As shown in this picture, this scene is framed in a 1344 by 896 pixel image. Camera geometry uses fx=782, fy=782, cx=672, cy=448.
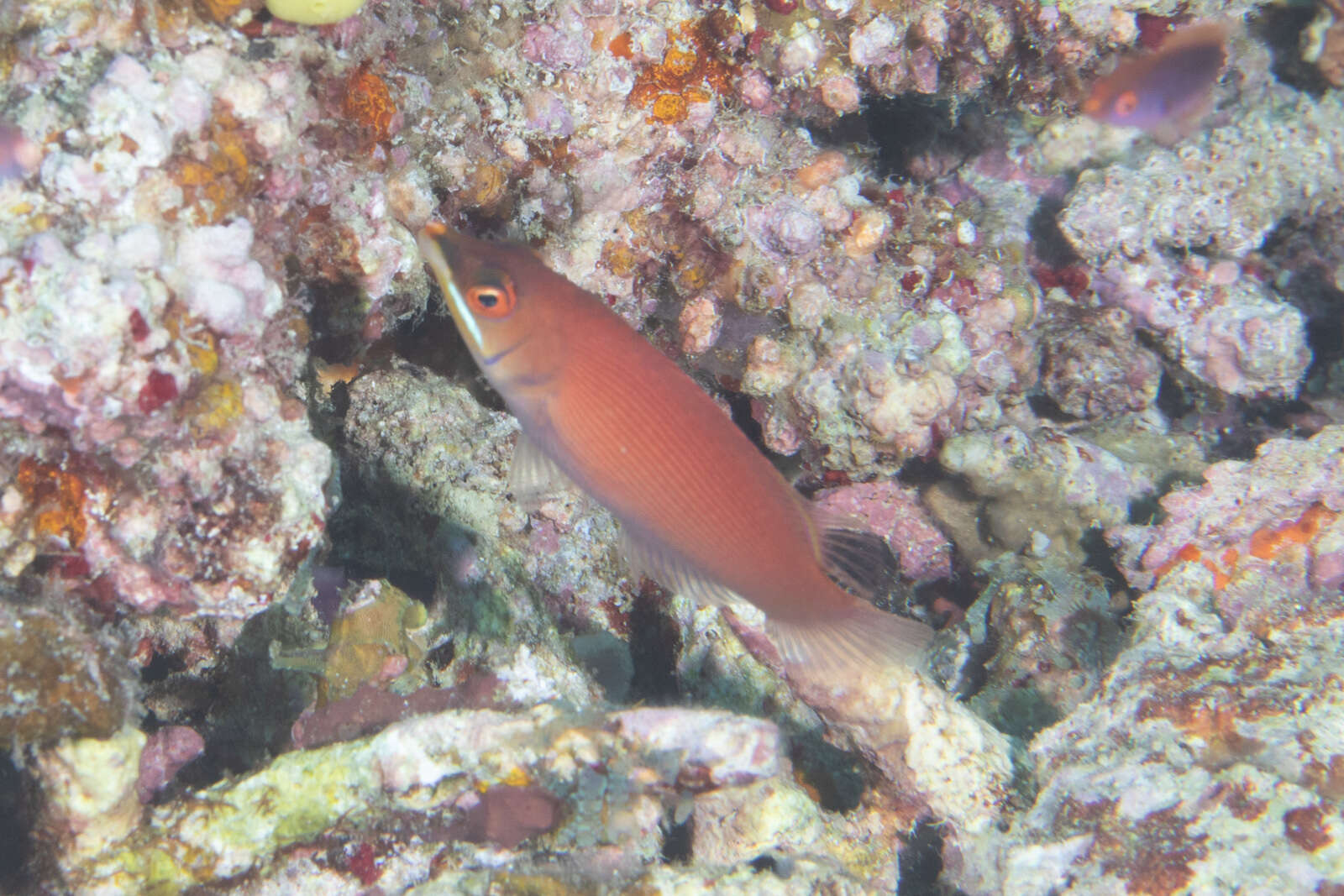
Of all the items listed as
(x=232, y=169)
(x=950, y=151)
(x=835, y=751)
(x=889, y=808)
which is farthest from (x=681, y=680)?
(x=950, y=151)

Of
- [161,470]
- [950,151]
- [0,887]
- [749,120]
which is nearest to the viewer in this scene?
[161,470]

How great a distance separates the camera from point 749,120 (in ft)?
13.8

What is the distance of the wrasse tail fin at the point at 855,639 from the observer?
3.06 m

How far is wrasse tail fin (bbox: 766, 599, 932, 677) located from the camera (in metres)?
3.06

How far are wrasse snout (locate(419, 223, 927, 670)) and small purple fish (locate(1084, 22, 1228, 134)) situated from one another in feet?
13.9

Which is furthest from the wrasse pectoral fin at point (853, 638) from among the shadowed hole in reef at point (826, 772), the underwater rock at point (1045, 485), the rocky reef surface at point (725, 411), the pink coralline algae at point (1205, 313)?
the pink coralline algae at point (1205, 313)

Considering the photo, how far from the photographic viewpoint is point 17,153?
2281 millimetres

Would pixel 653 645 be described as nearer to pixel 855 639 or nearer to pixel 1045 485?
pixel 855 639

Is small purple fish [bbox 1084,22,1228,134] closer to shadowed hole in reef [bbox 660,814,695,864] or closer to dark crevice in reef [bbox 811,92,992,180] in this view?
dark crevice in reef [bbox 811,92,992,180]

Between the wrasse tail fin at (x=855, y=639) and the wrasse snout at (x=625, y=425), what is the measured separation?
240mm

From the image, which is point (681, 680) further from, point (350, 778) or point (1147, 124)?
point (1147, 124)

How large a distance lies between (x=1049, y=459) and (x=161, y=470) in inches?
186

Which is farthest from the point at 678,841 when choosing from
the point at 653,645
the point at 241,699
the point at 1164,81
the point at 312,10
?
the point at 1164,81

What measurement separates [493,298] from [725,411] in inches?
38.9
